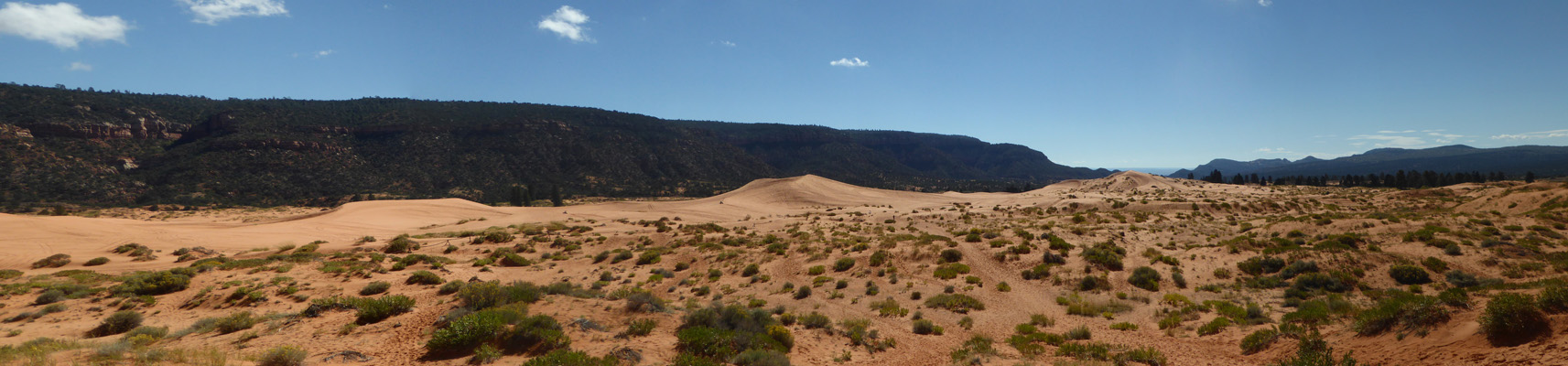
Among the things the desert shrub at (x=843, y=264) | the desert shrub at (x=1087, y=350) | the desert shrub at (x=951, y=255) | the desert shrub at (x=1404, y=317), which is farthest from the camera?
the desert shrub at (x=951, y=255)

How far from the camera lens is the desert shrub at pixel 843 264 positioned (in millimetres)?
18234

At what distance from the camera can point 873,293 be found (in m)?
15.0

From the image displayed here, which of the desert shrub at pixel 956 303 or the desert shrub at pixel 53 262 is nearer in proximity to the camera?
the desert shrub at pixel 956 303

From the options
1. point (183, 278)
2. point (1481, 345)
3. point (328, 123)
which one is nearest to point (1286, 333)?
point (1481, 345)

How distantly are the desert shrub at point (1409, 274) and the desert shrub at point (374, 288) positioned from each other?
2669cm

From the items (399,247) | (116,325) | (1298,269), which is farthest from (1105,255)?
(399,247)

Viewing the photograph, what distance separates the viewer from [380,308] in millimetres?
10219

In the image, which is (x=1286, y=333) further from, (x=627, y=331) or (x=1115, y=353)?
(x=627, y=331)

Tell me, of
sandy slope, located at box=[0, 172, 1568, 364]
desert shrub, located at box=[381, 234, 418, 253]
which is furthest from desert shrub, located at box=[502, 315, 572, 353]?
desert shrub, located at box=[381, 234, 418, 253]

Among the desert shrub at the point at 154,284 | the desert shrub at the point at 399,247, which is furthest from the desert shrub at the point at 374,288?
the desert shrub at the point at 399,247

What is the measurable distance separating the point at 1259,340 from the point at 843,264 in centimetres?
1108

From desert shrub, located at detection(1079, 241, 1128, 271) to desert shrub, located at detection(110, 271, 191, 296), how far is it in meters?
26.2

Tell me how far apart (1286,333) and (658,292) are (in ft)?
47.7

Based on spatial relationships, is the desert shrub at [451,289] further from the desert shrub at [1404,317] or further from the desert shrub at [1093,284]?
the desert shrub at [1404,317]
